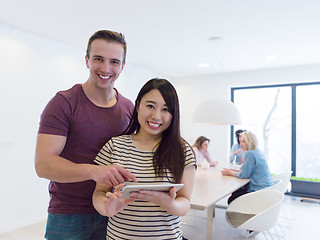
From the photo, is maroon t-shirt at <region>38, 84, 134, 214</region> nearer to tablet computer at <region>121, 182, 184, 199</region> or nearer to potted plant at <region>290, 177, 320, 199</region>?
tablet computer at <region>121, 182, 184, 199</region>

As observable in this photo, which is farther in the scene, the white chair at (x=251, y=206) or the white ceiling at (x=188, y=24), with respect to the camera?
the white ceiling at (x=188, y=24)

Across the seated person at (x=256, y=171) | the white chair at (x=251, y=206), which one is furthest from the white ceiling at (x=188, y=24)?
the white chair at (x=251, y=206)

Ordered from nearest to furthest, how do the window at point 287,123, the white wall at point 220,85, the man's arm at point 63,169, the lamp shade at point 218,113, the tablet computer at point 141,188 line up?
1. the tablet computer at point 141,188
2. the man's arm at point 63,169
3. the lamp shade at point 218,113
4. the white wall at point 220,85
5. the window at point 287,123

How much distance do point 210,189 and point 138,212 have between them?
1811 millimetres

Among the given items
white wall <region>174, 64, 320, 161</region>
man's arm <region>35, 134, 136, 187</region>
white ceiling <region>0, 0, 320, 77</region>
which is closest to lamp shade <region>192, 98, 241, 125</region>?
white ceiling <region>0, 0, 320, 77</region>

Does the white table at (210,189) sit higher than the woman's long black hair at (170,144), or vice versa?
the woman's long black hair at (170,144)

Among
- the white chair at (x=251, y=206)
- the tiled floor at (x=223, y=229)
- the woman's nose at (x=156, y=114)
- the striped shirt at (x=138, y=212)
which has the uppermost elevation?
the woman's nose at (x=156, y=114)

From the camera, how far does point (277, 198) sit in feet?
8.87

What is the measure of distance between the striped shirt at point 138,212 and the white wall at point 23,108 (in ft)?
9.30

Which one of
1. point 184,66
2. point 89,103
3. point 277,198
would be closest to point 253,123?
point 184,66

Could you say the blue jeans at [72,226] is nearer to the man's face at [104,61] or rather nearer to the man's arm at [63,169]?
the man's arm at [63,169]

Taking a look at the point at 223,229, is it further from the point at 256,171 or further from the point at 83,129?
the point at 83,129

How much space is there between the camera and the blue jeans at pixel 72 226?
1270 mm

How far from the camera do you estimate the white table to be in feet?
7.67
